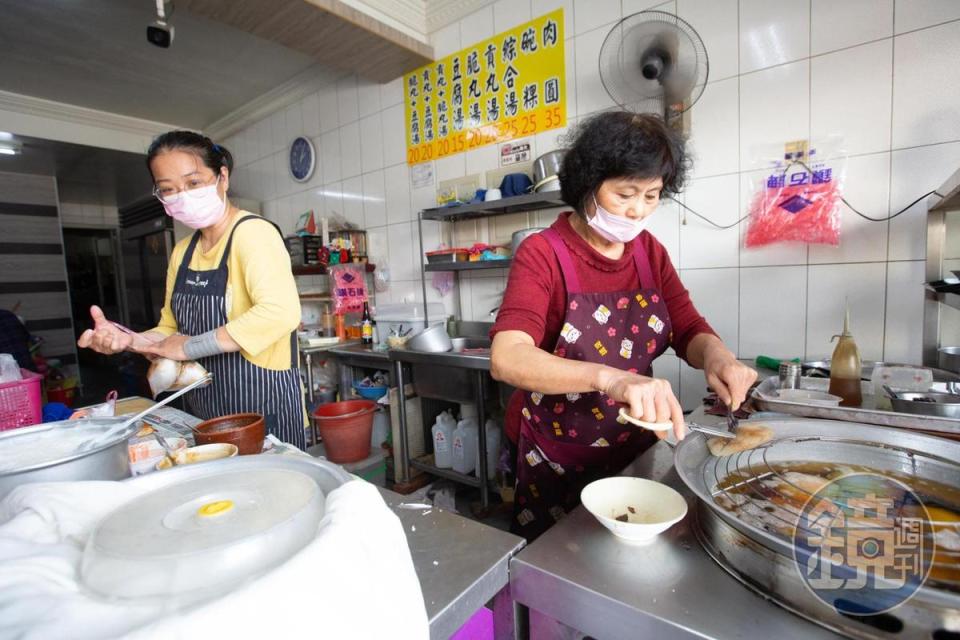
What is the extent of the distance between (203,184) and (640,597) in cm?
171

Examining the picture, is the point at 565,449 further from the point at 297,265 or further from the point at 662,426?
the point at 297,265

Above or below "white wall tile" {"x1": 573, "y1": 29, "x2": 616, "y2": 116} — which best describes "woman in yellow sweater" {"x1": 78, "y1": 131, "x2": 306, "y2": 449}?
below

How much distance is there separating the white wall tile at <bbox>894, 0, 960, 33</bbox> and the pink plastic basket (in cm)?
327

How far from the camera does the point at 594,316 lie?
1.32 meters

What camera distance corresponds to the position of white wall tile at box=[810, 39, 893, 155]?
6.12 ft

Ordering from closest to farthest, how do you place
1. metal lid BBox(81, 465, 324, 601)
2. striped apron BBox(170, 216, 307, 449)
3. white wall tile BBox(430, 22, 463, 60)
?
metal lid BBox(81, 465, 324, 601)
striped apron BBox(170, 216, 307, 449)
white wall tile BBox(430, 22, 463, 60)

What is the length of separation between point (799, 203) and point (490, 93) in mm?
1924

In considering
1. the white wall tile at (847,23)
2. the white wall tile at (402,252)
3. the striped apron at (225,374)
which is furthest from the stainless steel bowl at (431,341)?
the white wall tile at (847,23)

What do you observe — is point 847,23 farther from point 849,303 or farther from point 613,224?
point 613,224

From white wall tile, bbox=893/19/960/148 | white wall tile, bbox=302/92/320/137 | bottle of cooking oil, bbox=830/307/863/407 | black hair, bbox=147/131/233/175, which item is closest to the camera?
bottle of cooking oil, bbox=830/307/863/407

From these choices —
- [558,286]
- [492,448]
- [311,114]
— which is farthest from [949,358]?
[311,114]

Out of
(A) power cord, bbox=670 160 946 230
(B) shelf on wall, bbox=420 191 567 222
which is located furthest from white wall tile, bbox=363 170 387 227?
(A) power cord, bbox=670 160 946 230

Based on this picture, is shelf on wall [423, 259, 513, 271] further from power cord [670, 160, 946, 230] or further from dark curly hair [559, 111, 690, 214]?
dark curly hair [559, 111, 690, 214]

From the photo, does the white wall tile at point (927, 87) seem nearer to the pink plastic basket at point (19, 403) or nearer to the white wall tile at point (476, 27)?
the white wall tile at point (476, 27)
